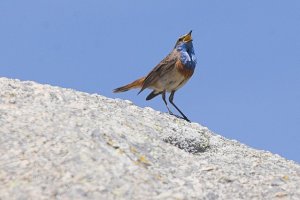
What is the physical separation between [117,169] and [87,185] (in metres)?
0.45

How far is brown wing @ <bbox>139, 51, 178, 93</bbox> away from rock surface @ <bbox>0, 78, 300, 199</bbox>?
3999mm

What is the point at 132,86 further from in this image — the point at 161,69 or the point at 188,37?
the point at 188,37

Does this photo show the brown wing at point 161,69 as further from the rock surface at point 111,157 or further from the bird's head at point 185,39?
the rock surface at point 111,157

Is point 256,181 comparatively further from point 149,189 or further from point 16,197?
point 16,197

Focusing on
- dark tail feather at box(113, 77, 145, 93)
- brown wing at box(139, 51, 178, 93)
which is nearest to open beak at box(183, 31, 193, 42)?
brown wing at box(139, 51, 178, 93)

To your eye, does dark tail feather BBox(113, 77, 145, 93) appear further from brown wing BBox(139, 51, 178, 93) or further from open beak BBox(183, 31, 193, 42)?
open beak BBox(183, 31, 193, 42)

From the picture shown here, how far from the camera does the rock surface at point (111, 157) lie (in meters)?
6.02

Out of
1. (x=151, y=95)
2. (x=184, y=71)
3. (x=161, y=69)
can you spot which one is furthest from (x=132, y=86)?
(x=184, y=71)

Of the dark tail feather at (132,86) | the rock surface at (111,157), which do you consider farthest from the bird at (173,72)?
the rock surface at (111,157)

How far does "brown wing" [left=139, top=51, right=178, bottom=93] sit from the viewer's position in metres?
13.0

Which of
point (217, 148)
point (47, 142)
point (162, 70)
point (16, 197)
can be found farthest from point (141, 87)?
point (16, 197)

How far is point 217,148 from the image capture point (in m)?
8.59

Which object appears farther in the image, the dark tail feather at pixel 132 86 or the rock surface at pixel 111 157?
the dark tail feather at pixel 132 86

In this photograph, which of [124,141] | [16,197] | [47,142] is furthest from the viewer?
[124,141]
